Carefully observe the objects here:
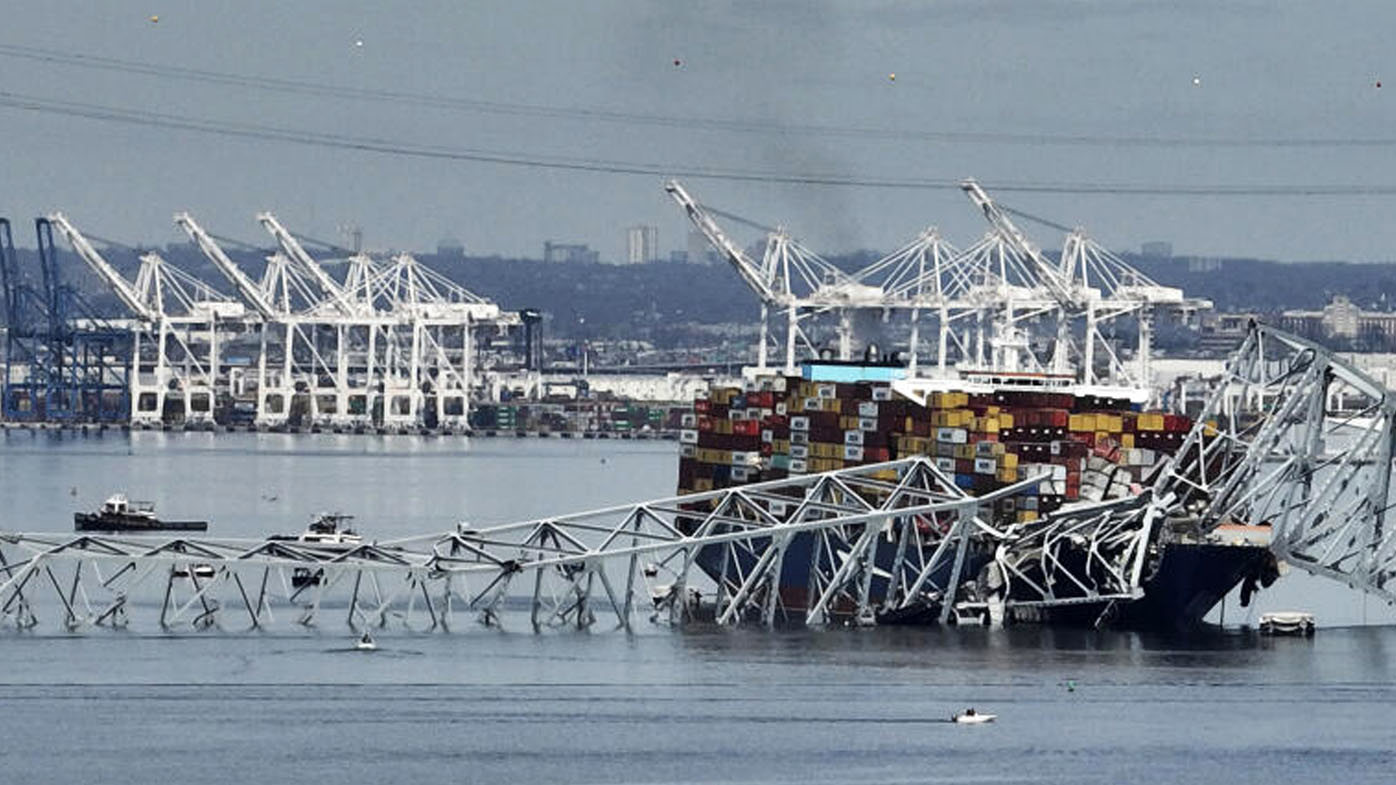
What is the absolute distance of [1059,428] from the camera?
3027 inches

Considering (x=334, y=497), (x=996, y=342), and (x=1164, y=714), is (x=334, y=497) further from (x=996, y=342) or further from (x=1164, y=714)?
(x=1164, y=714)

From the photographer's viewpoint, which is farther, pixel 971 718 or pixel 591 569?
pixel 591 569

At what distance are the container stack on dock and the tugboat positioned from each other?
18.1 m

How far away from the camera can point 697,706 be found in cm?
5556

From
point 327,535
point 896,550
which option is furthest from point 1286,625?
point 327,535

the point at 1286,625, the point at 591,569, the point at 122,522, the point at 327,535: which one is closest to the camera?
the point at 591,569

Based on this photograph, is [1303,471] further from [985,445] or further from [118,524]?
[118,524]

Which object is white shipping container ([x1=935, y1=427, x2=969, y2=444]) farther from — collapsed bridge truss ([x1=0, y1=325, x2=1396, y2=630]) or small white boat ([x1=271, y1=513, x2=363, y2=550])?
small white boat ([x1=271, y1=513, x2=363, y2=550])

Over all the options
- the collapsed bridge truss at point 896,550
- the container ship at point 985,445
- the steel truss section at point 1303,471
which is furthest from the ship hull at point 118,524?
the steel truss section at point 1303,471

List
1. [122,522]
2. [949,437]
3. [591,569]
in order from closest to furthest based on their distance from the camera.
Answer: [591,569]
[949,437]
[122,522]

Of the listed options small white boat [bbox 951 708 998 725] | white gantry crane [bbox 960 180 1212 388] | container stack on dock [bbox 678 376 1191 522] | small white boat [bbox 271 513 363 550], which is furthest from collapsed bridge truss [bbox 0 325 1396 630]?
white gantry crane [bbox 960 180 1212 388]

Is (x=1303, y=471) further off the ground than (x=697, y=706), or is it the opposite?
(x=1303, y=471)

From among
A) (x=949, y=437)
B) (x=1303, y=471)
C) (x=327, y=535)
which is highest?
(x=949, y=437)

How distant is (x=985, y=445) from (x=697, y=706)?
69.5 ft
